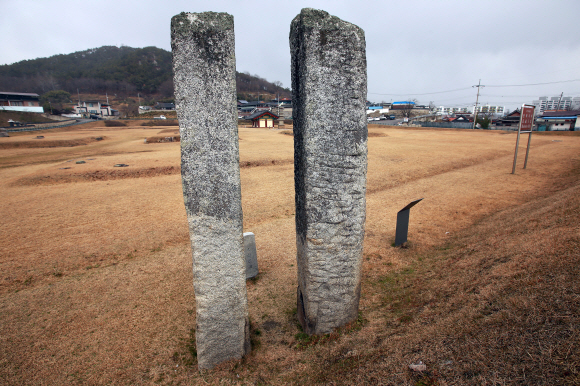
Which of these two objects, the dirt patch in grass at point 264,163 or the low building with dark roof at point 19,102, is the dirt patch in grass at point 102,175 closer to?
the dirt patch in grass at point 264,163

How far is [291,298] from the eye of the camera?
4824 millimetres

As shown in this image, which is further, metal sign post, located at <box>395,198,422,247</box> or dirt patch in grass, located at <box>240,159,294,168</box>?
dirt patch in grass, located at <box>240,159,294,168</box>

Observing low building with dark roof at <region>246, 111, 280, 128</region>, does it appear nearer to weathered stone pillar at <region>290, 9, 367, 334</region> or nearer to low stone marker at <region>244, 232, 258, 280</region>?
low stone marker at <region>244, 232, 258, 280</region>

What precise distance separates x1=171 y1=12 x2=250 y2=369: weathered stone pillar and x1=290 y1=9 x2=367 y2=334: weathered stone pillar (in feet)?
2.72

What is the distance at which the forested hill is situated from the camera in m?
78.9

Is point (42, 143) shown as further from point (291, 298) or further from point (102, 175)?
point (291, 298)

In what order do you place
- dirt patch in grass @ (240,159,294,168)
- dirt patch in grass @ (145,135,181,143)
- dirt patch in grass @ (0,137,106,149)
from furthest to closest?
dirt patch in grass @ (145,135,181,143)
dirt patch in grass @ (0,137,106,149)
dirt patch in grass @ (240,159,294,168)

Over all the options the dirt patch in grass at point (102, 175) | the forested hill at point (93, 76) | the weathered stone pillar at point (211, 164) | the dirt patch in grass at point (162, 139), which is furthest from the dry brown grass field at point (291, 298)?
the forested hill at point (93, 76)

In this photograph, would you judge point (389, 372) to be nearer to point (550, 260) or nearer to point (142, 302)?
point (550, 260)

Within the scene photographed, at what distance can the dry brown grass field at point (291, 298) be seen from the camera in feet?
9.12

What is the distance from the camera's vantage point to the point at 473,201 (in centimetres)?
931

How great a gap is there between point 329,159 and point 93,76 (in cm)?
10956

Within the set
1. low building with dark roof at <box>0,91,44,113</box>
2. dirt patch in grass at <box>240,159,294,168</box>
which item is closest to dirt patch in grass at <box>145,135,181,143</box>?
dirt patch in grass at <box>240,159,294,168</box>

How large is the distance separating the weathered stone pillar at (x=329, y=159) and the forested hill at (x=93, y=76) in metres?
89.5
